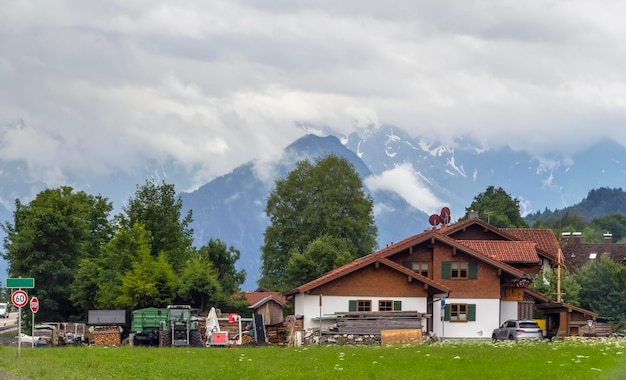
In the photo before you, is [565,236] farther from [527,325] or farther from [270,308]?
[527,325]

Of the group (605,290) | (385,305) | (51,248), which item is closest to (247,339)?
(385,305)

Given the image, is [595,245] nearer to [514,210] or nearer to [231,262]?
[514,210]

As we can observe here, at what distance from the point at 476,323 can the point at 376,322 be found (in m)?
11.6

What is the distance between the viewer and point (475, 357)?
1330 inches

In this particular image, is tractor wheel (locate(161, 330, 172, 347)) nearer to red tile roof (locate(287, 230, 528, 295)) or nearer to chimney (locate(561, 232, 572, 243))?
red tile roof (locate(287, 230, 528, 295))

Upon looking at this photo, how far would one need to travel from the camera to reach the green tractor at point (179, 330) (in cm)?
5931

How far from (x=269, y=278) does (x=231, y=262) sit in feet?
72.8

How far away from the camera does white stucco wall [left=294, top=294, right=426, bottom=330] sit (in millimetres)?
62219

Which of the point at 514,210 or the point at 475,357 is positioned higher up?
the point at 514,210

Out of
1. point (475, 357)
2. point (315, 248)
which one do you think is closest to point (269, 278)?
point (315, 248)

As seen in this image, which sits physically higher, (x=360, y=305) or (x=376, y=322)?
(x=360, y=305)

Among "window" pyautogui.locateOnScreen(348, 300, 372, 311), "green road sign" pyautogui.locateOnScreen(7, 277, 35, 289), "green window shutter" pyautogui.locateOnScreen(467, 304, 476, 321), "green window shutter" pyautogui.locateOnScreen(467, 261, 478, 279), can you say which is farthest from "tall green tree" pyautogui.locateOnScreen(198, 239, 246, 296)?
"green road sign" pyautogui.locateOnScreen(7, 277, 35, 289)

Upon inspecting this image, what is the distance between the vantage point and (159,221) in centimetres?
9025

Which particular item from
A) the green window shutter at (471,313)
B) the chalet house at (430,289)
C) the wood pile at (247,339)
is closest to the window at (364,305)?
the chalet house at (430,289)
